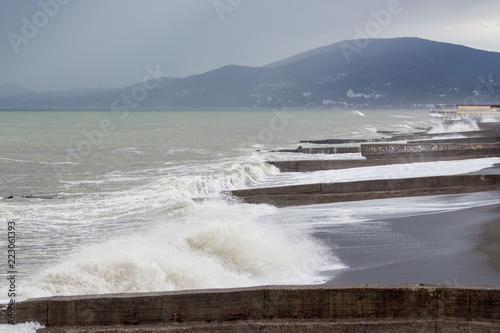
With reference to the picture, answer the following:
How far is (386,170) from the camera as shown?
84.9ft

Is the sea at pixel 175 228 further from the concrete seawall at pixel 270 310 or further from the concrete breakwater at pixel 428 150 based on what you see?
the concrete breakwater at pixel 428 150

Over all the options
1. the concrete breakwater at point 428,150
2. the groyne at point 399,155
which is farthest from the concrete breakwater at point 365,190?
the concrete breakwater at point 428,150

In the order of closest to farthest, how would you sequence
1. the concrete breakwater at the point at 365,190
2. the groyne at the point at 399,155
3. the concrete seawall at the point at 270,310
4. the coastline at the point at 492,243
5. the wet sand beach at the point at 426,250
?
the concrete seawall at the point at 270,310 → the wet sand beach at the point at 426,250 → the coastline at the point at 492,243 → the concrete breakwater at the point at 365,190 → the groyne at the point at 399,155

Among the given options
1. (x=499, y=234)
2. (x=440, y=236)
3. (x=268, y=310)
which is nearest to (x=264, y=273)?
(x=268, y=310)

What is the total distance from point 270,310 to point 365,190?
11871mm

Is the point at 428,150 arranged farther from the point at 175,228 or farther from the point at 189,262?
the point at 189,262

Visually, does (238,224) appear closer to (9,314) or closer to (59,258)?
(59,258)

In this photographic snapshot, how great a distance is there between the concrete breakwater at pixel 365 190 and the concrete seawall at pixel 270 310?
34.6 ft

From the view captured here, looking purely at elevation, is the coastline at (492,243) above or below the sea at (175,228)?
above

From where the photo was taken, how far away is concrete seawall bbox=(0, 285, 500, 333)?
6.89 meters

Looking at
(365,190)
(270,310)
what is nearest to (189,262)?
(270,310)

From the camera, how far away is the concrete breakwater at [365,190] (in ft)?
58.4

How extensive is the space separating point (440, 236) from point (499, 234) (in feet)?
3.51

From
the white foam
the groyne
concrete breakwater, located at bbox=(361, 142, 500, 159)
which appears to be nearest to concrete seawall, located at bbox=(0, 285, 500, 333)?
the white foam
